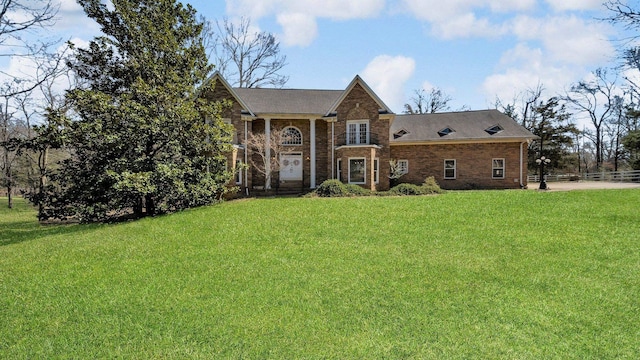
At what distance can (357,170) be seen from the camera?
21516 millimetres

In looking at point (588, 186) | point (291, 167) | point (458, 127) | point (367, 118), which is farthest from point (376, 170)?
point (588, 186)

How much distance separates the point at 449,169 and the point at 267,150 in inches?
499

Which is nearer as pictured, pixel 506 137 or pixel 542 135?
pixel 506 137

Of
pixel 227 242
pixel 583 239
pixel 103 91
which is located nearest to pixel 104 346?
pixel 227 242

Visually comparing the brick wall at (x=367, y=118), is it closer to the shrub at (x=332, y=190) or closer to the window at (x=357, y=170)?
the window at (x=357, y=170)

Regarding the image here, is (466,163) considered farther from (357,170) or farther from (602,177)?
(602,177)

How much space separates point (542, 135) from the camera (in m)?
37.7

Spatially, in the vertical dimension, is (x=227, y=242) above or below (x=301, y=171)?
below

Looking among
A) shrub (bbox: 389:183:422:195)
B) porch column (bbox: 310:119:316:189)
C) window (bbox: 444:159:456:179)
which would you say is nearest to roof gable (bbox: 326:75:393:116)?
porch column (bbox: 310:119:316:189)

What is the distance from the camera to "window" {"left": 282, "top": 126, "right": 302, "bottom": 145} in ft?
72.8

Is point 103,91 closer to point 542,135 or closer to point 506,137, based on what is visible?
point 506,137

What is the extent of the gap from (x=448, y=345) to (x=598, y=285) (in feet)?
12.4

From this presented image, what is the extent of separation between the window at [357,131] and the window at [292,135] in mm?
3202

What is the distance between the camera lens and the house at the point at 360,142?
2125cm
